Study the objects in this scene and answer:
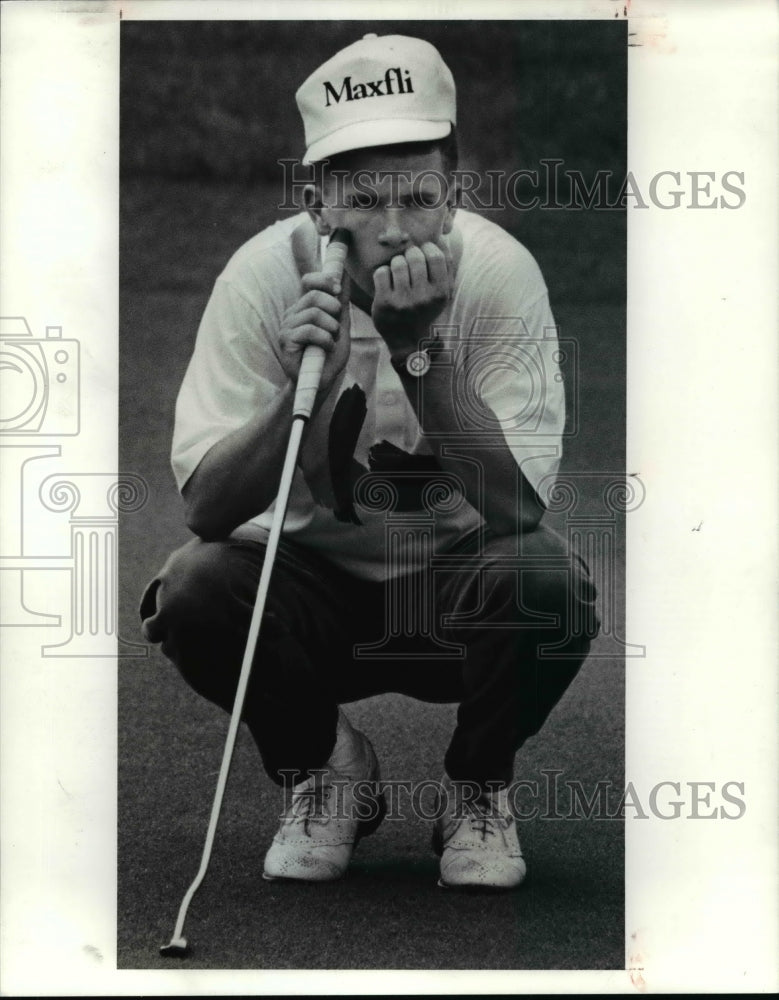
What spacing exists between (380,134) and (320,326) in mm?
389

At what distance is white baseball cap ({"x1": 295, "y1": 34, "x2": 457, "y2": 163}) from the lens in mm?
2791

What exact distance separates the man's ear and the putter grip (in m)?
0.03

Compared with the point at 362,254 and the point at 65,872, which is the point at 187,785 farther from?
the point at 362,254

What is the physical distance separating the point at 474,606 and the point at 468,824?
1.43 feet

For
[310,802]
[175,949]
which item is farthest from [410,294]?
[175,949]

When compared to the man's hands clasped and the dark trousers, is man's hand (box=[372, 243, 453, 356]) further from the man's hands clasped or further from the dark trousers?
the dark trousers

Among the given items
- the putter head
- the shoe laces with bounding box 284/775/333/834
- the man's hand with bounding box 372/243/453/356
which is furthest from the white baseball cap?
the putter head

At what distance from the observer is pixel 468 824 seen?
9.37 ft

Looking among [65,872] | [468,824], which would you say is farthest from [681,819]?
[65,872]

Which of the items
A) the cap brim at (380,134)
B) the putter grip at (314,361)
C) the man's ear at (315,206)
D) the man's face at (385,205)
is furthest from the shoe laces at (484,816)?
the cap brim at (380,134)

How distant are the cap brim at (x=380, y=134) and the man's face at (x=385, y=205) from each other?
0.02 meters

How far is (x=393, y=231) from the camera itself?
9.21 feet

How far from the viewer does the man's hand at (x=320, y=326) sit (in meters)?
2.81

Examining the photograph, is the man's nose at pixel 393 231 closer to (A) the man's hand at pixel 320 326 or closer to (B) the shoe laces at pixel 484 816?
(A) the man's hand at pixel 320 326
